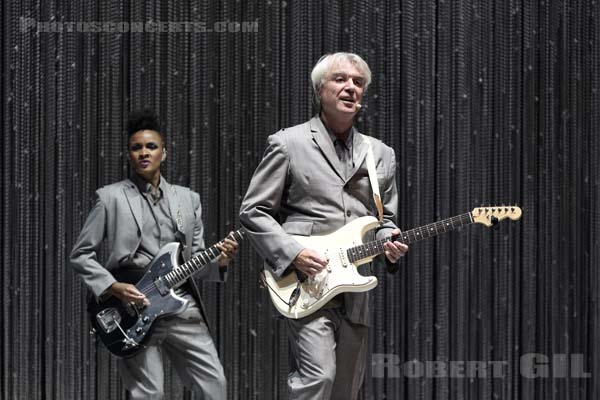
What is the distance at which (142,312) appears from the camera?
13.0ft

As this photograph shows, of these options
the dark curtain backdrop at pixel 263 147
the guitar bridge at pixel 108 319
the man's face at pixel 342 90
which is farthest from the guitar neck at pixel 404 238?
the dark curtain backdrop at pixel 263 147

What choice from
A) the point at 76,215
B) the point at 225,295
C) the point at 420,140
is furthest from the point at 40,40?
the point at 420,140

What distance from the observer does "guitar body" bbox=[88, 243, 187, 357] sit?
3932mm

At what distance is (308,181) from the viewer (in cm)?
338

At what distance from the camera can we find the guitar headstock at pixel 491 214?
3.63m

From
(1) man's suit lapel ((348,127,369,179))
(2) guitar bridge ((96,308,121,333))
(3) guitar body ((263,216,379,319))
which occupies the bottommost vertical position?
(2) guitar bridge ((96,308,121,333))

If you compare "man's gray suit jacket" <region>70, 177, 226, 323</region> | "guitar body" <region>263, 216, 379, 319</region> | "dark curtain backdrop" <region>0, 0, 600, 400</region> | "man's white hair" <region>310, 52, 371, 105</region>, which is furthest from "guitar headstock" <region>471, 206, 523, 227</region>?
"dark curtain backdrop" <region>0, 0, 600, 400</region>

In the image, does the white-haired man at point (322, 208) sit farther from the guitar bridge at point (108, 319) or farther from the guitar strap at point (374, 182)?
the guitar bridge at point (108, 319)

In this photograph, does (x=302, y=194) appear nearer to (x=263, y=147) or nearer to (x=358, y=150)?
(x=358, y=150)

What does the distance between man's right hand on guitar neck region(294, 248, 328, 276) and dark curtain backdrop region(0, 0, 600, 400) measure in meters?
1.81

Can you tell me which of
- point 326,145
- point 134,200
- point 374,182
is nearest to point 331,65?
point 326,145

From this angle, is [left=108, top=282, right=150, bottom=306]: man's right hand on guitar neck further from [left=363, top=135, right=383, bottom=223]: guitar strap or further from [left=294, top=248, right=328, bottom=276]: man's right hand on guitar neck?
[left=363, top=135, right=383, bottom=223]: guitar strap

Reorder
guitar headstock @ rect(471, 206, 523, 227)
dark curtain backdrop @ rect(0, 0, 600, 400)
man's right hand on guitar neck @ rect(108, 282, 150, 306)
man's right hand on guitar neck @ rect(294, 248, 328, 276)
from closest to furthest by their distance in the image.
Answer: man's right hand on guitar neck @ rect(294, 248, 328, 276) → guitar headstock @ rect(471, 206, 523, 227) → man's right hand on guitar neck @ rect(108, 282, 150, 306) → dark curtain backdrop @ rect(0, 0, 600, 400)

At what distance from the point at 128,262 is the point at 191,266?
254 mm
